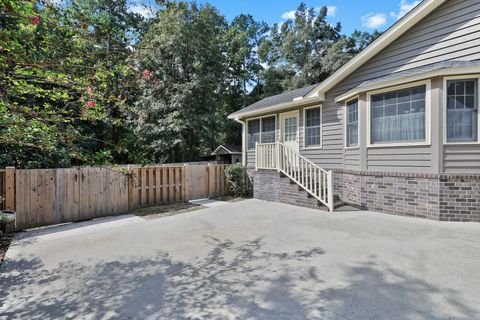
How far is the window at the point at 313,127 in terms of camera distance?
9.30m

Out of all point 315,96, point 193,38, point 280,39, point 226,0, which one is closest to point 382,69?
point 315,96

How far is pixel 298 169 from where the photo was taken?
26.1 feet

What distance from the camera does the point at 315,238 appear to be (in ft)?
15.8

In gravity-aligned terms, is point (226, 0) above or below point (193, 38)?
below

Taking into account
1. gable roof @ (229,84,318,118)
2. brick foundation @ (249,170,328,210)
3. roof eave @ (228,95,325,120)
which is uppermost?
gable roof @ (229,84,318,118)

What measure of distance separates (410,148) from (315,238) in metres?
3.42

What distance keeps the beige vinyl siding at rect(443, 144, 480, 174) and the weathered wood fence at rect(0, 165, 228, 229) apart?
6.39 metres

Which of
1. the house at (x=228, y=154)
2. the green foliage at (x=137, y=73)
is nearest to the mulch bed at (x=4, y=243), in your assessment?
the green foliage at (x=137, y=73)

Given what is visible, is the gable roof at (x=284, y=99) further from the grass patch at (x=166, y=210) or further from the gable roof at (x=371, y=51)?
the grass patch at (x=166, y=210)

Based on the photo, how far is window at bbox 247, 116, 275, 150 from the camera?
10945 mm

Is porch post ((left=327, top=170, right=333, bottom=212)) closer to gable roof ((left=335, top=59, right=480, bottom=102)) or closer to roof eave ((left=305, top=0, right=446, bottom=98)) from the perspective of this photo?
gable roof ((left=335, top=59, right=480, bottom=102))

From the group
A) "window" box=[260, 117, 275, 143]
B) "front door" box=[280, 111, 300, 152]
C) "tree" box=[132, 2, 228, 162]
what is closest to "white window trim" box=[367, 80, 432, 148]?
"front door" box=[280, 111, 300, 152]

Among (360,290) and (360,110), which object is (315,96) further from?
(360,290)

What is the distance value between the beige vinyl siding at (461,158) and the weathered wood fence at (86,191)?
21.0 feet
